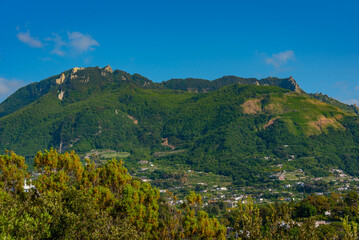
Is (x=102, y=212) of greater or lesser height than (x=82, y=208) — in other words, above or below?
below

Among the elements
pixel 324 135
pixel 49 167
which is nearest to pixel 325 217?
pixel 49 167

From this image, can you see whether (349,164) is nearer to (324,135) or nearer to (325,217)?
(324,135)

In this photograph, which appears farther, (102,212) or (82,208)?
(102,212)

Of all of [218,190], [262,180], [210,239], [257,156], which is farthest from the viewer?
[257,156]

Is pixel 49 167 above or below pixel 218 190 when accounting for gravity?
above

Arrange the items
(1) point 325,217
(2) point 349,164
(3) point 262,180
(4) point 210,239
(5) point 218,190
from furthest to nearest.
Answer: (2) point 349,164
(3) point 262,180
(5) point 218,190
(1) point 325,217
(4) point 210,239

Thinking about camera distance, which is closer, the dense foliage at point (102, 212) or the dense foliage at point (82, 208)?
the dense foliage at point (102, 212)

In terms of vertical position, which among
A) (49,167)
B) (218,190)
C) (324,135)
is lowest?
(218,190)

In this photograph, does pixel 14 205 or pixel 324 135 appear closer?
pixel 14 205

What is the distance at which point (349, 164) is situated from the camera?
164125mm

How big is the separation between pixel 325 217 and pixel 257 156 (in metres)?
126

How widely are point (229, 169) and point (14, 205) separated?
15441cm

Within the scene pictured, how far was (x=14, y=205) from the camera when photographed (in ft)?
69.1

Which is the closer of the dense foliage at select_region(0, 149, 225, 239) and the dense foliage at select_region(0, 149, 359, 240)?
the dense foliage at select_region(0, 149, 359, 240)
